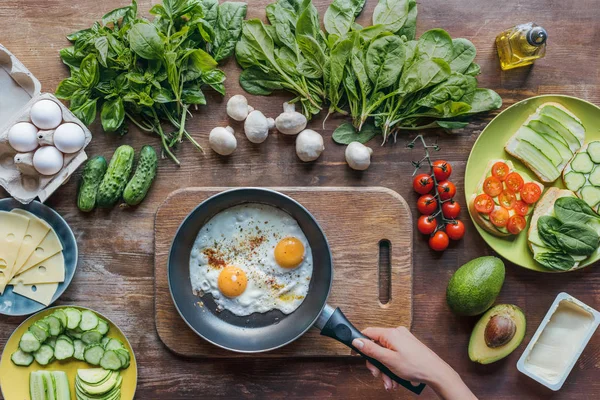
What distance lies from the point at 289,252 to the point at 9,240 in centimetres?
124

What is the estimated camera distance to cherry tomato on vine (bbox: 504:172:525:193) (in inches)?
103

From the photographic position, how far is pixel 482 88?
106 inches

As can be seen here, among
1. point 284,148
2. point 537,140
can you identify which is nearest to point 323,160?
point 284,148

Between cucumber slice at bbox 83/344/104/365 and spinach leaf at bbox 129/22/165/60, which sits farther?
cucumber slice at bbox 83/344/104/365

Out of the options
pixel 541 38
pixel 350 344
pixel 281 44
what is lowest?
pixel 350 344

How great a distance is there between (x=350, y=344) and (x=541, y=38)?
4.99 feet

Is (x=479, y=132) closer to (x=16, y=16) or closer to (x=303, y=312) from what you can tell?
(x=303, y=312)

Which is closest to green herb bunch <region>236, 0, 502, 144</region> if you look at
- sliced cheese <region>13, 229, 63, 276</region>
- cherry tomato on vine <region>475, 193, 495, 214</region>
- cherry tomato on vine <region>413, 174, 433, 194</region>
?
cherry tomato on vine <region>413, 174, 433, 194</region>

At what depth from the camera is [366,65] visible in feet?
8.46

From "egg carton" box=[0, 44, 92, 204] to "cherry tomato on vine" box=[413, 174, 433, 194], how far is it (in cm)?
144

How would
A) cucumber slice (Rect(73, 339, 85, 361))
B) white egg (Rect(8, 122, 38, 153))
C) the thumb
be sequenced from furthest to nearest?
1. cucumber slice (Rect(73, 339, 85, 361))
2. white egg (Rect(8, 122, 38, 153))
3. the thumb

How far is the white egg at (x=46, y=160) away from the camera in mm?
2426

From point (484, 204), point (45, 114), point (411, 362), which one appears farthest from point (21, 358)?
point (484, 204)

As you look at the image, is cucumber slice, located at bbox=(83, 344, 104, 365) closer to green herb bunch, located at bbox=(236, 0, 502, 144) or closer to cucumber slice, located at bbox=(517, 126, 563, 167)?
green herb bunch, located at bbox=(236, 0, 502, 144)
